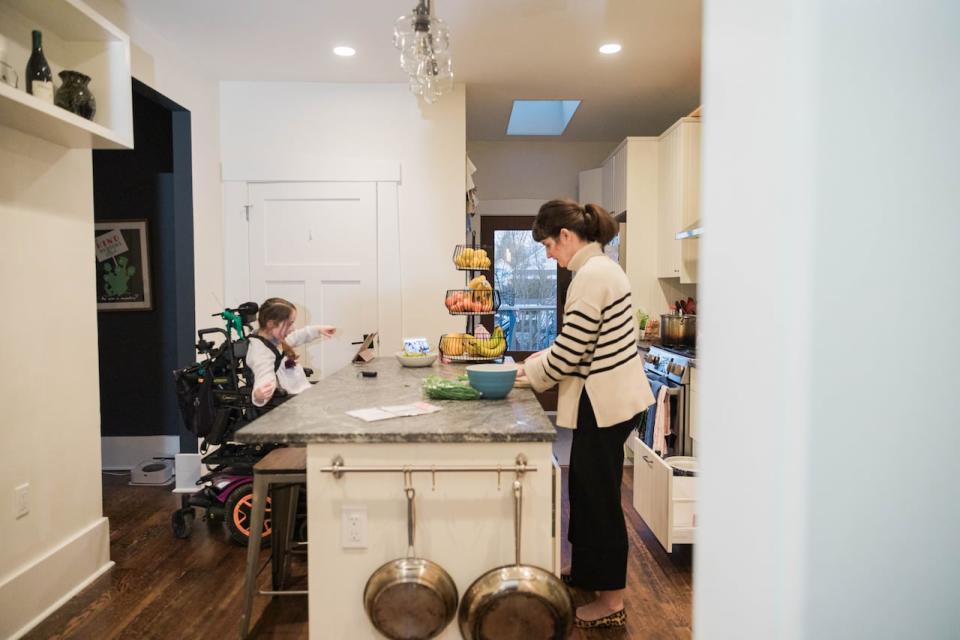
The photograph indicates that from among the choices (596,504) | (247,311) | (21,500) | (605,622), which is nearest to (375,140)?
(247,311)

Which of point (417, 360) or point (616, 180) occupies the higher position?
point (616, 180)

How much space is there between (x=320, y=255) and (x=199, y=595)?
7.68ft

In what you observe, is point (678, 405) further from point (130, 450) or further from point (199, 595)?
point (130, 450)

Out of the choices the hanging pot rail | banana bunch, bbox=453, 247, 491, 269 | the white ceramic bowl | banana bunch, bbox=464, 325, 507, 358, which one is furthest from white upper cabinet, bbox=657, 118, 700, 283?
the hanging pot rail

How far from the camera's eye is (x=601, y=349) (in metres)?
2.07

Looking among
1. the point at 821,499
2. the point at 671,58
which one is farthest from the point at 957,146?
the point at 671,58

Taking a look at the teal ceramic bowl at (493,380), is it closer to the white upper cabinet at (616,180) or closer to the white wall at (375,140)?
the white wall at (375,140)

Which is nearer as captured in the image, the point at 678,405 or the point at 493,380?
the point at 493,380

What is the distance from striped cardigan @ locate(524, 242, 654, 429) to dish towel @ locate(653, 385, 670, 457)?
1284 mm

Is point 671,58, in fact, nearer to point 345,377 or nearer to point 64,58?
point 345,377

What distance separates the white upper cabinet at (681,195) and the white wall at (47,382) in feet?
11.3

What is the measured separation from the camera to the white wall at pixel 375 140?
4.07 meters

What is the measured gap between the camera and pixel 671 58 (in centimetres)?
369

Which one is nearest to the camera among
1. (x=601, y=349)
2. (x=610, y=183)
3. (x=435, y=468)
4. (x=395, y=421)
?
(x=435, y=468)
